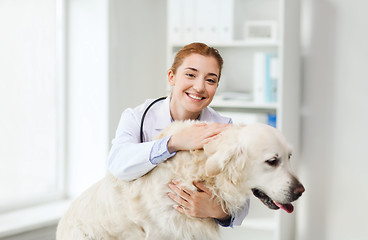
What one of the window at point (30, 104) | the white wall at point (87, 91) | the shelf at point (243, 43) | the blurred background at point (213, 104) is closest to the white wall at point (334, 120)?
the blurred background at point (213, 104)

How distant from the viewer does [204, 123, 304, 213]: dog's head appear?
1256 millimetres

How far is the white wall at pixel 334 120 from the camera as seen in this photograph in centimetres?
308

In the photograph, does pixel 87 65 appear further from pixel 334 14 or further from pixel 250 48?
pixel 334 14

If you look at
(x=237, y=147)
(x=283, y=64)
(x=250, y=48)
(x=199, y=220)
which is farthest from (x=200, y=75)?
(x=250, y=48)

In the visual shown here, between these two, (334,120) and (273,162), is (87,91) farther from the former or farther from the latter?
(273,162)

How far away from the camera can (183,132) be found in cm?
137

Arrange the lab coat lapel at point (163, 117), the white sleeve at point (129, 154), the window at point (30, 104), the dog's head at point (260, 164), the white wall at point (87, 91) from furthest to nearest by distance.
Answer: the white wall at point (87, 91) < the window at point (30, 104) < the lab coat lapel at point (163, 117) < the white sleeve at point (129, 154) < the dog's head at point (260, 164)

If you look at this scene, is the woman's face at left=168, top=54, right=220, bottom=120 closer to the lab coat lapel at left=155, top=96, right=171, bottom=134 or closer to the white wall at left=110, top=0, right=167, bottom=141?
the lab coat lapel at left=155, top=96, right=171, bottom=134

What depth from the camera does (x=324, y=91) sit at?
10.7ft

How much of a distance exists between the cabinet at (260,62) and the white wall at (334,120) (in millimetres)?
146

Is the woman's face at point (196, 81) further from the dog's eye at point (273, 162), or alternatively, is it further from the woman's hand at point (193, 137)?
the dog's eye at point (273, 162)

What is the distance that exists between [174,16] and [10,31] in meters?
1.19

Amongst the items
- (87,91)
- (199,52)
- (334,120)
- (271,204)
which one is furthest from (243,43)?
(271,204)

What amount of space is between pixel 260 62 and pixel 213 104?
0.47m
